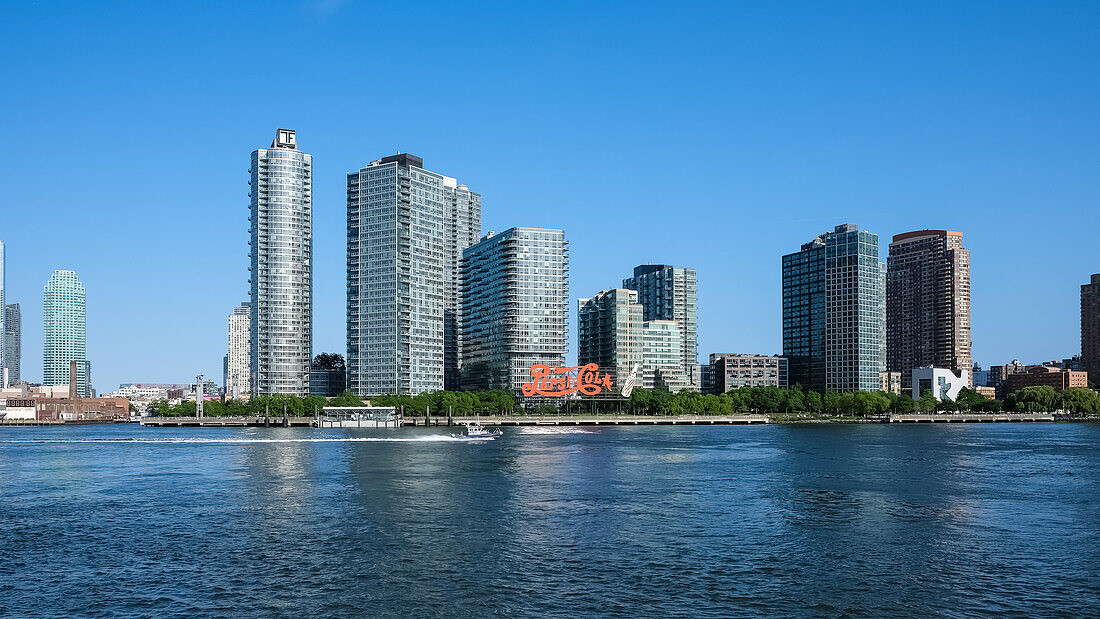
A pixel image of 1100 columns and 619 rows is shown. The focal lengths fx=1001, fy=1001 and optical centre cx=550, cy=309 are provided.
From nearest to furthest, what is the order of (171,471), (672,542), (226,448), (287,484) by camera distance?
(672,542) < (287,484) < (171,471) < (226,448)

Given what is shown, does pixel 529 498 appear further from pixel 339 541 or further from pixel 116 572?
pixel 116 572

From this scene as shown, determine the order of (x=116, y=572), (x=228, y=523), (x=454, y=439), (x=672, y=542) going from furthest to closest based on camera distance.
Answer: (x=454, y=439) < (x=228, y=523) < (x=672, y=542) < (x=116, y=572)

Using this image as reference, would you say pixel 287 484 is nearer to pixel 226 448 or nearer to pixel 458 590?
pixel 458 590

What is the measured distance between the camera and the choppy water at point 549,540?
5166 cm

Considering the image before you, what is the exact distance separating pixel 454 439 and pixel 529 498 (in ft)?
355

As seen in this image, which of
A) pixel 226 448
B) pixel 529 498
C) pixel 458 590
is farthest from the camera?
pixel 226 448

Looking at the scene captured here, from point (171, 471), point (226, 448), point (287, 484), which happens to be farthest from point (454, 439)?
point (287, 484)

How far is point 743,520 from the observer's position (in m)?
77.6

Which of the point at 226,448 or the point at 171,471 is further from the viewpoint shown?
the point at 226,448

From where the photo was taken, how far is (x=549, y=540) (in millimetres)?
68375

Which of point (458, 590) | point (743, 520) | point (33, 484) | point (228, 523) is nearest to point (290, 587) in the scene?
point (458, 590)

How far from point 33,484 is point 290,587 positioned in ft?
222

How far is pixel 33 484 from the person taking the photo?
107438mm

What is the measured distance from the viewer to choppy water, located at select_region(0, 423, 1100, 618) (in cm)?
5166
